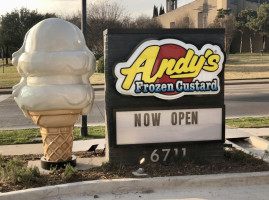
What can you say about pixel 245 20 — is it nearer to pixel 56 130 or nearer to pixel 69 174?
pixel 56 130

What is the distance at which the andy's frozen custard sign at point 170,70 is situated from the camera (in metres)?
5.74

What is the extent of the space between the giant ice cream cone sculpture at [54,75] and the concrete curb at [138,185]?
1.09 meters

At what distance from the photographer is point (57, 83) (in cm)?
523

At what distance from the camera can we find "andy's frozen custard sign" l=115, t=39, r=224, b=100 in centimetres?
574

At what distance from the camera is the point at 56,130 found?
554cm

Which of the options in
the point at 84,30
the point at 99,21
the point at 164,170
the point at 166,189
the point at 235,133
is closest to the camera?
the point at 166,189

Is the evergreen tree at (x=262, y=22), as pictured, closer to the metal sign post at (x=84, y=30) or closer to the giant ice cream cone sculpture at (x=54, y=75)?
the metal sign post at (x=84, y=30)

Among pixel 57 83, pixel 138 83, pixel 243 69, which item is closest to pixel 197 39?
pixel 138 83

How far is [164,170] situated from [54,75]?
229cm

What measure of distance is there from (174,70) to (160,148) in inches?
54.2

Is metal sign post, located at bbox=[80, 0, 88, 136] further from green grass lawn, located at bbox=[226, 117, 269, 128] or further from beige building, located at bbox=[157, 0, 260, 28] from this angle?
beige building, located at bbox=[157, 0, 260, 28]

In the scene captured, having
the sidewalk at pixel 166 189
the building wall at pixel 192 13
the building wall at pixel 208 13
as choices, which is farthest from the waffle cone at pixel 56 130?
the building wall at pixel 192 13

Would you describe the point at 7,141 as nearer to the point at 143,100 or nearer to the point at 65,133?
the point at 65,133

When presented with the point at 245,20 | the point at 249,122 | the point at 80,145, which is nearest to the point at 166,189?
the point at 80,145
